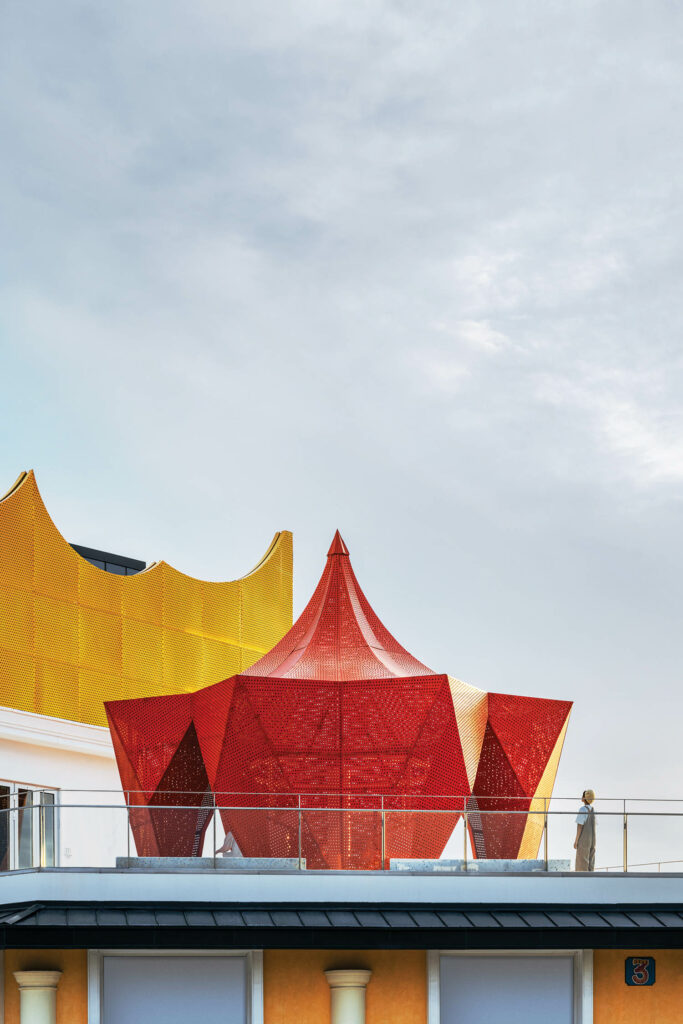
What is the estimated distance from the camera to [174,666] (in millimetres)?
39844

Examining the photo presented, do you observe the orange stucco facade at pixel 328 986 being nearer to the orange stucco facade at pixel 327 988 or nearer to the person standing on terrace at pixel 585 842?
the orange stucco facade at pixel 327 988

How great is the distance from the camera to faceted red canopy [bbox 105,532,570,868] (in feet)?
75.4

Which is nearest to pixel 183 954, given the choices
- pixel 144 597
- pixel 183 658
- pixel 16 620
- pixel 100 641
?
pixel 16 620

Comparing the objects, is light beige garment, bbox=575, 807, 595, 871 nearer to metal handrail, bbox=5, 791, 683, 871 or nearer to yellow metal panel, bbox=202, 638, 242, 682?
metal handrail, bbox=5, 791, 683, 871

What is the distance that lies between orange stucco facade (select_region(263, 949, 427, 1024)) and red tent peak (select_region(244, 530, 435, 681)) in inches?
261

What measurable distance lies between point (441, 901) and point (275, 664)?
8523 mm

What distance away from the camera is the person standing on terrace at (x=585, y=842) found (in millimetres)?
23312

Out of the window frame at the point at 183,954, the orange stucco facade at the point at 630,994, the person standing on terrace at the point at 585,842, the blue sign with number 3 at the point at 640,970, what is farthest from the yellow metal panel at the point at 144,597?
the blue sign with number 3 at the point at 640,970

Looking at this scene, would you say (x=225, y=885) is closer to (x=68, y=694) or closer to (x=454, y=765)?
(x=454, y=765)

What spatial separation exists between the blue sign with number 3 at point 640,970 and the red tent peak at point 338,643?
23.0 feet

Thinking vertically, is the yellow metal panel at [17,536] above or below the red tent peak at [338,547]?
above

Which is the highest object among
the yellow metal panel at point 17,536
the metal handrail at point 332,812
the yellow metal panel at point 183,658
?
the yellow metal panel at point 17,536

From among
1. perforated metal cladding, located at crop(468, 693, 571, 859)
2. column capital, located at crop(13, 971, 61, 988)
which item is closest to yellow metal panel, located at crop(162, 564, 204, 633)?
perforated metal cladding, located at crop(468, 693, 571, 859)

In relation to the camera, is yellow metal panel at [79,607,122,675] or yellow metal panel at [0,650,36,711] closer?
yellow metal panel at [0,650,36,711]
